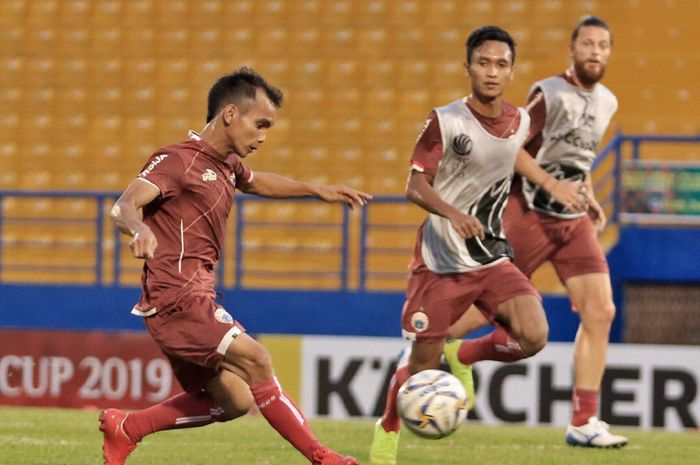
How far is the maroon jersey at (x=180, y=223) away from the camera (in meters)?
5.64

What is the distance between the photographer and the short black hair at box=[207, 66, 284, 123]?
582 centimetres

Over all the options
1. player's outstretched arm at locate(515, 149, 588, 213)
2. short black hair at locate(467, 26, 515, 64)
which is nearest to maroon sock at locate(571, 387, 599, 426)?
player's outstretched arm at locate(515, 149, 588, 213)

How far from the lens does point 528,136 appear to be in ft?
25.2

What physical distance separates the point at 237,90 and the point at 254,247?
875 cm

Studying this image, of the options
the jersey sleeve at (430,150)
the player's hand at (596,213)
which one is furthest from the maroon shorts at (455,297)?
the player's hand at (596,213)

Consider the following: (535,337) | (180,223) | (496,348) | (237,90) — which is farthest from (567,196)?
(180,223)

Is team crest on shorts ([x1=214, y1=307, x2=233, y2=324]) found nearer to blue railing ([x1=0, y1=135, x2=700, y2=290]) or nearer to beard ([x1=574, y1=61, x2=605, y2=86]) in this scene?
beard ([x1=574, y1=61, x2=605, y2=86])

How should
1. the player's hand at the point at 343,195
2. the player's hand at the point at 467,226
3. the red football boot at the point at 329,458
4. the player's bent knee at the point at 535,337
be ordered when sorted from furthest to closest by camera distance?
the player's bent knee at the point at 535,337, the player's hand at the point at 467,226, the player's hand at the point at 343,195, the red football boot at the point at 329,458

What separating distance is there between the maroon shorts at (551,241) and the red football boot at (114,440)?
8.63 feet

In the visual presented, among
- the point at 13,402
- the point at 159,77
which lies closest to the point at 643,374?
the point at 13,402

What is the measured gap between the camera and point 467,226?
20.7 ft

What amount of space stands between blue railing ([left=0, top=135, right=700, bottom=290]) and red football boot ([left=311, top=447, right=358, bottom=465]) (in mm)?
7924

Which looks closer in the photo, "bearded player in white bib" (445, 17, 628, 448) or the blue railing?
"bearded player in white bib" (445, 17, 628, 448)

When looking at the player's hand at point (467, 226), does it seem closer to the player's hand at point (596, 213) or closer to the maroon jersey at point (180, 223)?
the maroon jersey at point (180, 223)
